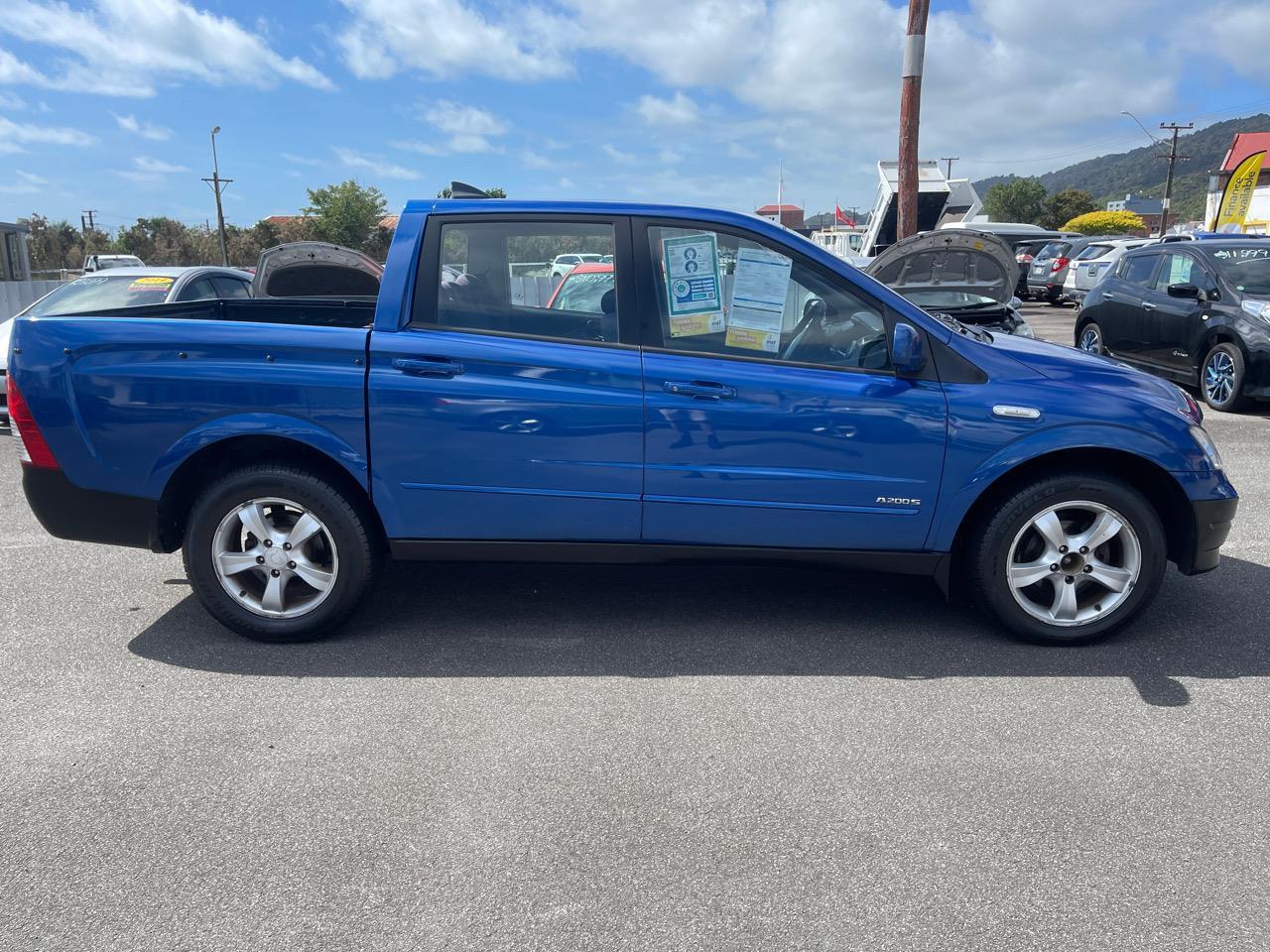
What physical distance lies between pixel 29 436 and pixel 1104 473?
4.52 metres

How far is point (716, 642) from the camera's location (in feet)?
13.9

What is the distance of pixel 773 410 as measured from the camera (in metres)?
3.96

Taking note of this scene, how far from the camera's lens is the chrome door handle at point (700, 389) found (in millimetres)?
3953

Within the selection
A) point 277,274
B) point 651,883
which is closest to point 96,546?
point 277,274

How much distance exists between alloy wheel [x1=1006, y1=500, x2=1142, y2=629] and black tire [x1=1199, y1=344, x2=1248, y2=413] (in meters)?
6.55

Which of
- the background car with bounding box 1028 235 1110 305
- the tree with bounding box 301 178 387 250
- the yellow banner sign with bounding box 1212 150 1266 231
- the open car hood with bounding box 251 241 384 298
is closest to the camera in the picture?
the open car hood with bounding box 251 241 384 298

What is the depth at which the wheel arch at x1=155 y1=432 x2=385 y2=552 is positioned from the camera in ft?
13.6

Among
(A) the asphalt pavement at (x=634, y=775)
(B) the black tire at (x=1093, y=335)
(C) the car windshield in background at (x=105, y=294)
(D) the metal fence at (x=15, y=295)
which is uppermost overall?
(C) the car windshield in background at (x=105, y=294)

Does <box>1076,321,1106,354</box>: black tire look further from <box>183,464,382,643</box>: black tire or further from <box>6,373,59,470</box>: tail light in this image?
<box>6,373,59,470</box>: tail light

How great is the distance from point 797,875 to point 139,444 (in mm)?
3105

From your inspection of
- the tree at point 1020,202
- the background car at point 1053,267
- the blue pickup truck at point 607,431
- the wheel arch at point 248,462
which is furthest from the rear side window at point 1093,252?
the tree at point 1020,202

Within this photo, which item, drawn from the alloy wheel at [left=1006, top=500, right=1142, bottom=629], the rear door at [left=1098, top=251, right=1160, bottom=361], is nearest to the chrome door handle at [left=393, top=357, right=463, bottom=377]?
the alloy wheel at [left=1006, top=500, right=1142, bottom=629]

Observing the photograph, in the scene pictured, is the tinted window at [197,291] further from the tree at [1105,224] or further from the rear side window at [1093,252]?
the tree at [1105,224]

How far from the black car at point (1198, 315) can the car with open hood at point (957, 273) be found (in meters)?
2.19
